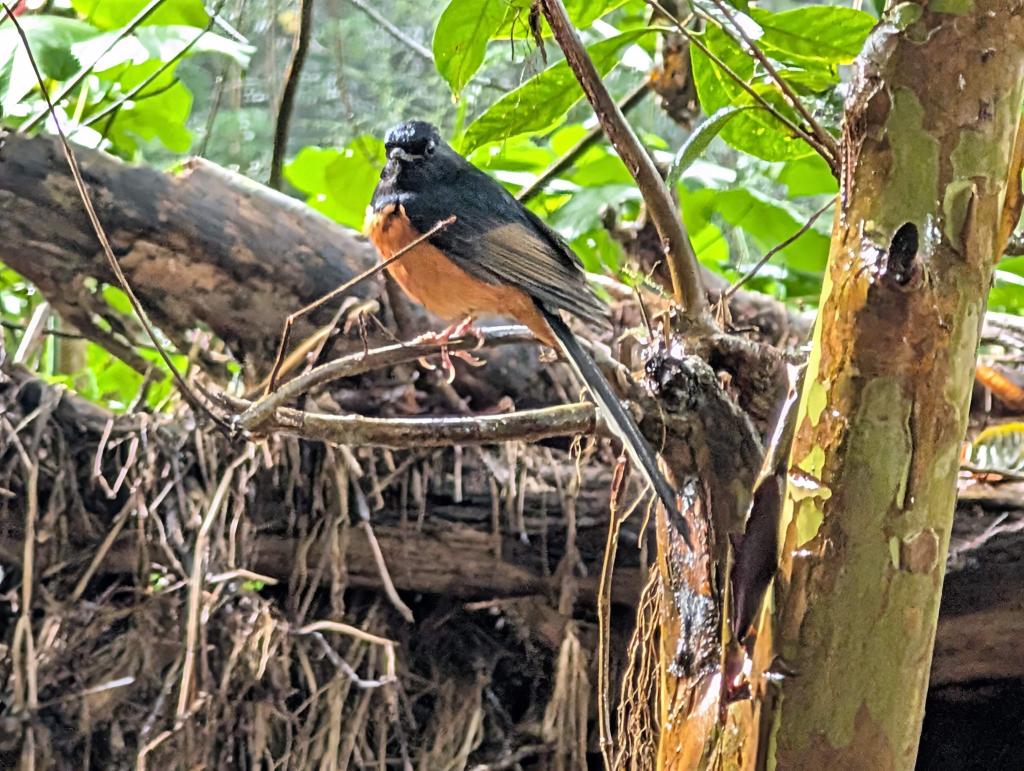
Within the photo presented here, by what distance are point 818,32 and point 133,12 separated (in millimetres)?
1331

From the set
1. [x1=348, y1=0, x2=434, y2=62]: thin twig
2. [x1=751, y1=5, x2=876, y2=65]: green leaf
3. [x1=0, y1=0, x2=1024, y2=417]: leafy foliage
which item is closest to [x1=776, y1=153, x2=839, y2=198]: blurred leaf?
[x1=0, y1=0, x2=1024, y2=417]: leafy foliage

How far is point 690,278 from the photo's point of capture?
96 centimetres

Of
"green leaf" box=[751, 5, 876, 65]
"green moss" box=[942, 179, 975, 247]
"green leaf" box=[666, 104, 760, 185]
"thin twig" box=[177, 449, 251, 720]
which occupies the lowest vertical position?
"thin twig" box=[177, 449, 251, 720]

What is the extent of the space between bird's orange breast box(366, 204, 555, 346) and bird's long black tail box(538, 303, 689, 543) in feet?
0.95

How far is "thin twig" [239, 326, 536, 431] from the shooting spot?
982 mm

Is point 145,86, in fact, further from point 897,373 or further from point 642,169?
point 897,373

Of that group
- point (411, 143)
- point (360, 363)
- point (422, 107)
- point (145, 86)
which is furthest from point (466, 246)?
point (422, 107)

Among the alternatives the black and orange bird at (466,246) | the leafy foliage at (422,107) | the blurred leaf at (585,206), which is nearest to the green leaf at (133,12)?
the leafy foliage at (422,107)

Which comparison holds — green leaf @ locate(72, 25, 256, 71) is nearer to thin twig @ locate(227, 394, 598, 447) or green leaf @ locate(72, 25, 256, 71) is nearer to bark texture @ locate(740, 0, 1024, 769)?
thin twig @ locate(227, 394, 598, 447)

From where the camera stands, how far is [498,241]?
1.38m

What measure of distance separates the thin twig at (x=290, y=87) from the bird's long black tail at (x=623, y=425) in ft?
2.72

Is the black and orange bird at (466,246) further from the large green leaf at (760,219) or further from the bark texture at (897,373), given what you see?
the large green leaf at (760,219)

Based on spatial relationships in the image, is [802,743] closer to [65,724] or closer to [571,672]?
[571,672]

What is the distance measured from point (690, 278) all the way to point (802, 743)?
430mm
